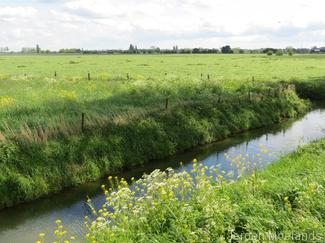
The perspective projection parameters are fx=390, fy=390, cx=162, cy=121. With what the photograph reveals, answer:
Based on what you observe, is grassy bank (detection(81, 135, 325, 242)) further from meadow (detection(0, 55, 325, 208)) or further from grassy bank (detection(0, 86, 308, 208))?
meadow (detection(0, 55, 325, 208))

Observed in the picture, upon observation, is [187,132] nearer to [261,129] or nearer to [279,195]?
[261,129]

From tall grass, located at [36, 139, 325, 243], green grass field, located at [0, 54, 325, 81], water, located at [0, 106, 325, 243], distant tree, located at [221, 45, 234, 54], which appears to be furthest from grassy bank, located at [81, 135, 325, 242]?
distant tree, located at [221, 45, 234, 54]

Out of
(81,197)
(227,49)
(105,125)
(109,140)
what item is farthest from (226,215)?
(227,49)

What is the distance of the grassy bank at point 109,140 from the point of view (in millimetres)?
13508

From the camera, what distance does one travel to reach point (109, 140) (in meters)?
16.8

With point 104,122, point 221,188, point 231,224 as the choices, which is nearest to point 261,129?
point 104,122

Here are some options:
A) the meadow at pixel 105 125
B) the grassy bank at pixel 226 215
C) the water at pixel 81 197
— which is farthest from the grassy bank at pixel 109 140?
the grassy bank at pixel 226 215

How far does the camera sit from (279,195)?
789 cm

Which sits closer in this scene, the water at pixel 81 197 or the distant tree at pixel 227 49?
the water at pixel 81 197

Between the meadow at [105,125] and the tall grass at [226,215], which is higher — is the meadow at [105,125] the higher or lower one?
the lower one

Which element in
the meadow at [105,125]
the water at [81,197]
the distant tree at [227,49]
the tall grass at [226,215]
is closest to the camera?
the tall grass at [226,215]

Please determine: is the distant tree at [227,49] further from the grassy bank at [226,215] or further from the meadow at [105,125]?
the grassy bank at [226,215]

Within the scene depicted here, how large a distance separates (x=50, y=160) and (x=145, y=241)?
8.53m

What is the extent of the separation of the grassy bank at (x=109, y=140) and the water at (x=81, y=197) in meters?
0.49
